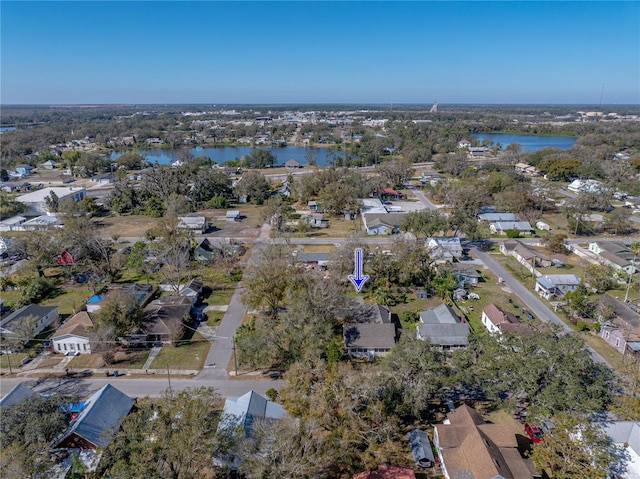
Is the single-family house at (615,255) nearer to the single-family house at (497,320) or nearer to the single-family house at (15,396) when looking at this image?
the single-family house at (497,320)

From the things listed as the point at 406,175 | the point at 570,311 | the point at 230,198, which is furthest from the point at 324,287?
the point at 406,175

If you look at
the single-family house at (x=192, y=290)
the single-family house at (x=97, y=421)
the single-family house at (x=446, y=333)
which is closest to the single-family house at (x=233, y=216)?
the single-family house at (x=192, y=290)

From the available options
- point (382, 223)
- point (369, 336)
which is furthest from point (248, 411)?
point (382, 223)

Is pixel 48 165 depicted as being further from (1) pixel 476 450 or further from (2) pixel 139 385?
(1) pixel 476 450

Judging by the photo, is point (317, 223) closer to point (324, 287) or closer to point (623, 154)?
point (324, 287)

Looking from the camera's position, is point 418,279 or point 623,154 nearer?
point 418,279

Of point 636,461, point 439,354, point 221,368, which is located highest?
point 439,354
